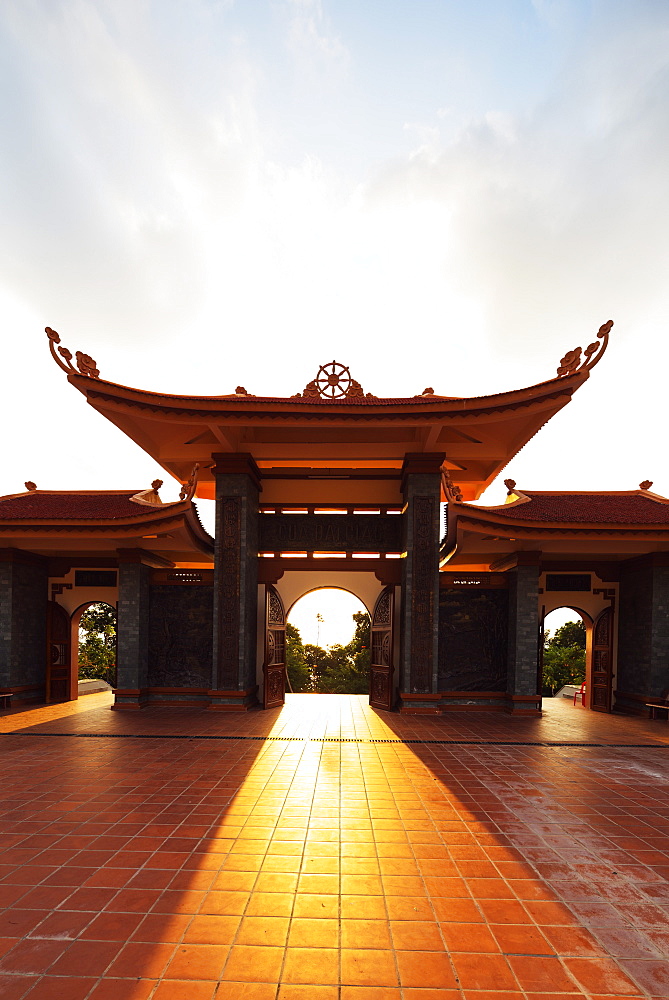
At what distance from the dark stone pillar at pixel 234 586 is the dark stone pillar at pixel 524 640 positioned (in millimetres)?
4882

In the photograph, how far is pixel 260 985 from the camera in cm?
260

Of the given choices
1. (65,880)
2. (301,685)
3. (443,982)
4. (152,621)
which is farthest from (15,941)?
(301,685)

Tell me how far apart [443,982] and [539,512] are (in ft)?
30.2

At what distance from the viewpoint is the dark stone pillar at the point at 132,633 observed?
9953 mm

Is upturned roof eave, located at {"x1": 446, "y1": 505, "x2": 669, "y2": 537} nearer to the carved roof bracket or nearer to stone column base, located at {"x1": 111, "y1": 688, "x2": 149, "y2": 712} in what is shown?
the carved roof bracket

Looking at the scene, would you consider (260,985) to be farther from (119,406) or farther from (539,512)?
(539,512)

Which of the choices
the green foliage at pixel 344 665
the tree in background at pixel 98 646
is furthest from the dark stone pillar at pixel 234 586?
the green foliage at pixel 344 665

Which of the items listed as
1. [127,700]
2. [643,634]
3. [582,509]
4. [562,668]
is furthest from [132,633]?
[562,668]

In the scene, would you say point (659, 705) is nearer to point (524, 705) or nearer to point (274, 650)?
point (524, 705)

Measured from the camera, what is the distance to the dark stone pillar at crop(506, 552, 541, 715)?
10.0 meters

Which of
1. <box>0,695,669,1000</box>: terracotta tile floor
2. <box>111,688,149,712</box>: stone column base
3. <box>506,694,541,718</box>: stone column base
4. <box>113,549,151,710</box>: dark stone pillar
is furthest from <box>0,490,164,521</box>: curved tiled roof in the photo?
<box>506,694,541,718</box>: stone column base

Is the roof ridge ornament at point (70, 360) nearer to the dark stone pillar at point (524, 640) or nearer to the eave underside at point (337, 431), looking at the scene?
the eave underside at point (337, 431)

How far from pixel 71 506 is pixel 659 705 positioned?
12.1 m

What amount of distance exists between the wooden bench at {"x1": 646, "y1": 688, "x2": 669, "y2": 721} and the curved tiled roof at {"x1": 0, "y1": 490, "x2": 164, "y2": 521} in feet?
31.7
